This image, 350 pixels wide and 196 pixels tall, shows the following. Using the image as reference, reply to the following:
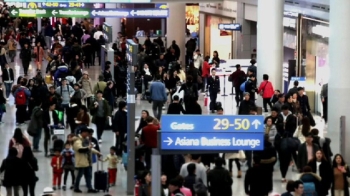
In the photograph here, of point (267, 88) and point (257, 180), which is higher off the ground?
point (267, 88)

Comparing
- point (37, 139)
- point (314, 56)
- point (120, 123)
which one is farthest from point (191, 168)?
point (314, 56)

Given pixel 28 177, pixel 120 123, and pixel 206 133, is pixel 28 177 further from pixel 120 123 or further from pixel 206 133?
pixel 206 133

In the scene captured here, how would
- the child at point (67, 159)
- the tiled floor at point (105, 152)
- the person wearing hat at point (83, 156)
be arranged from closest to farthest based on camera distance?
the person wearing hat at point (83, 156)
the child at point (67, 159)
the tiled floor at point (105, 152)

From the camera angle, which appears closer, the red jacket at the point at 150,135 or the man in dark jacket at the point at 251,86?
the red jacket at the point at 150,135

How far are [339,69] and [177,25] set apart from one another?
73.5ft

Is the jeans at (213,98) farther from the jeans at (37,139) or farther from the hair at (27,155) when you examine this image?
the hair at (27,155)

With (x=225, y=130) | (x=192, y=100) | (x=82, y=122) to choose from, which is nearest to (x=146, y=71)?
(x=192, y=100)

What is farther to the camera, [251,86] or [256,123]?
[251,86]

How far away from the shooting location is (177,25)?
46.3 meters

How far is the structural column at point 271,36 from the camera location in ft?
105

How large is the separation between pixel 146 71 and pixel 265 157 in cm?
1493

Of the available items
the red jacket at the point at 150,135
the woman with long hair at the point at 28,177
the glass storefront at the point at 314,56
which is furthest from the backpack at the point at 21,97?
the woman with long hair at the point at 28,177

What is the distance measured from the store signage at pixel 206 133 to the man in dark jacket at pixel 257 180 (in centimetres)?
457

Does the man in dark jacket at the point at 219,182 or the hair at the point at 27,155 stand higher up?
the hair at the point at 27,155
